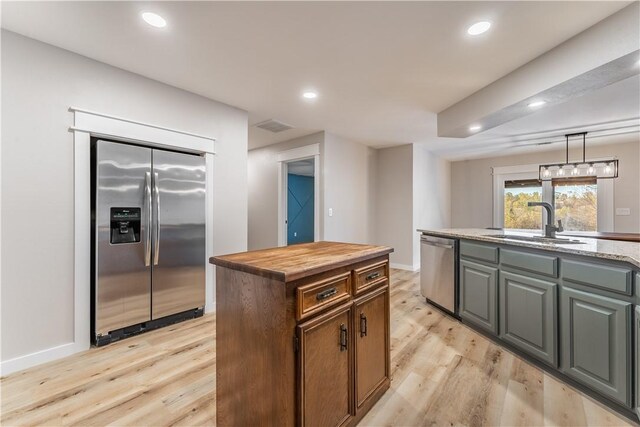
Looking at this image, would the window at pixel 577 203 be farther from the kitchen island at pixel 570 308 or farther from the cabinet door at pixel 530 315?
the cabinet door at pixel 530 315

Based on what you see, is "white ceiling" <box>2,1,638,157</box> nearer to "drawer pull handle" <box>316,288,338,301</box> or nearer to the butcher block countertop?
the butcher block countertop

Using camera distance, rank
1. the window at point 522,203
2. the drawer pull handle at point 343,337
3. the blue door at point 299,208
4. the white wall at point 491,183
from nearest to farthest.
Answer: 1. the drawer pull handle at point 343,337
2. the white wall at point 491,183
3. the window at point 522,203
4. the blue door at point 299,208

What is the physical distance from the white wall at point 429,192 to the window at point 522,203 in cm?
122

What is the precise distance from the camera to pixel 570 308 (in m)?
1.96

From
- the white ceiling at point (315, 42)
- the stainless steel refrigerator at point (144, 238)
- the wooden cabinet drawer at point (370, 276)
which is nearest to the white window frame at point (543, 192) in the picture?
the white ceiling at point (315, 42)

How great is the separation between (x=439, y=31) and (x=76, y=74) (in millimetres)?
2867

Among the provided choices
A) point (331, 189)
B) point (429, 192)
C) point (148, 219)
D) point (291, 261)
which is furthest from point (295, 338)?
point (429, 192)

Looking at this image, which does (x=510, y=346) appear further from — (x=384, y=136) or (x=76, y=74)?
(x=76, y=74)

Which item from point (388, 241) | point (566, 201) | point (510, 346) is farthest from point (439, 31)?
point (566, 201)

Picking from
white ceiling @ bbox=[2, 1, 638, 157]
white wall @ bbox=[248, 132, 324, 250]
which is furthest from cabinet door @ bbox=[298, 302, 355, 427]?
white wall @ bbox=[248, 132, 324, 250]

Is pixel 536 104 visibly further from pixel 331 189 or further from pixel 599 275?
pixel 331 189

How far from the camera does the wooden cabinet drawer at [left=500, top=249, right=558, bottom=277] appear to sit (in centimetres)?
209

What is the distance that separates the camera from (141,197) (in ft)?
8.87

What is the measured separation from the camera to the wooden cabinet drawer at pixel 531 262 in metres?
2.09
